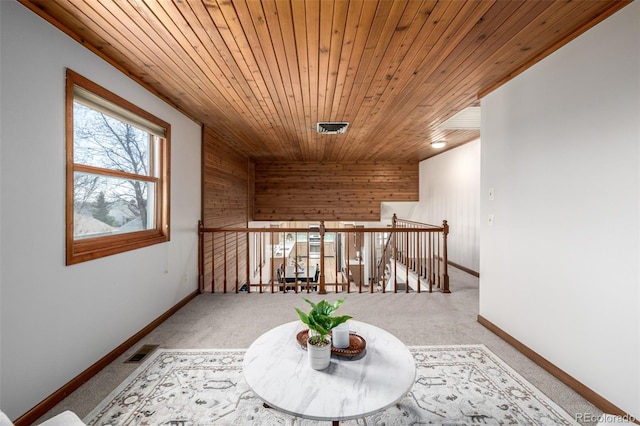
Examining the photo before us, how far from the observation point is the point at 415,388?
1901 millimetres

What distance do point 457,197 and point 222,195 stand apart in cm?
449

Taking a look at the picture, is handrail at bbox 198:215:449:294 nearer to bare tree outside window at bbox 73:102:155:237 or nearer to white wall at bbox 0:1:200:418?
bare tree outside window at bbox 73:102:155:237

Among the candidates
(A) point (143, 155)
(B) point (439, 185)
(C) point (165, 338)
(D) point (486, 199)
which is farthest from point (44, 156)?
(B) point (439, 185)

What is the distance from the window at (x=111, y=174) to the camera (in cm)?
195

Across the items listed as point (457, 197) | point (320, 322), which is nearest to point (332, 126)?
point (320, 322)

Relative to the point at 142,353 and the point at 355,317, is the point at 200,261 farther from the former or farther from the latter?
the point at 355,317

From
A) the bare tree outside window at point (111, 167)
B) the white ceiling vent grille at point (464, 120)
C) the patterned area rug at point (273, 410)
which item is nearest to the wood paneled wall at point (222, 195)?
the bare tree outside window at point (111, 167)

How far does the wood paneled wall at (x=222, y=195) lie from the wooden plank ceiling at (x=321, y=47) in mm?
986

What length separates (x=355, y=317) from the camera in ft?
10.3

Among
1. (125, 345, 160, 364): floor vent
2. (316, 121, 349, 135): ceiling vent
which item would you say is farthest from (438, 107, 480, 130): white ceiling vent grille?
(125, 345, 160, 364): floor vent

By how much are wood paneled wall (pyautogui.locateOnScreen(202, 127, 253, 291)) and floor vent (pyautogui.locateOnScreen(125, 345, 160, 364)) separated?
1.63 meters

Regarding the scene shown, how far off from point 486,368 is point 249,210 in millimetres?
5523

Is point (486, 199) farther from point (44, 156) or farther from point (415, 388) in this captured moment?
point (44, 156)

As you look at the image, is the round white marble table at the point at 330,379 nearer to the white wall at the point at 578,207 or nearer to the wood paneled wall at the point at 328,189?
the white wall at the point at 578,207
